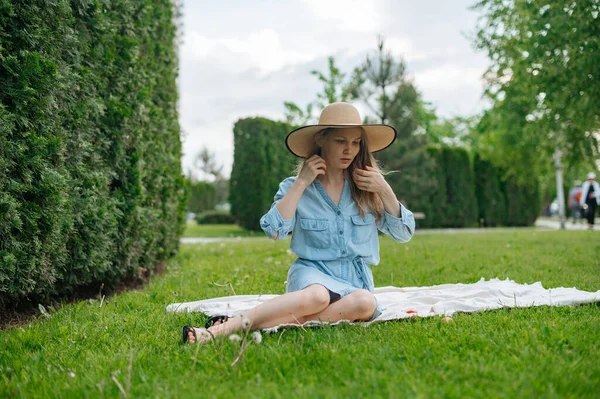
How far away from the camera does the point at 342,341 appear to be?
2885 millimetres

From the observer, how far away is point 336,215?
3.63 metres

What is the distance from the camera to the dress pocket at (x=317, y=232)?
11.7ft

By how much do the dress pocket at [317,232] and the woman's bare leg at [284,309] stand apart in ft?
1.46

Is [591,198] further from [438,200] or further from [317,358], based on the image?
[317,358]

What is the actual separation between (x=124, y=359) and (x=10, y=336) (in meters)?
1.00

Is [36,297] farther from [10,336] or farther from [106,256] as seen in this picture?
[10,336]

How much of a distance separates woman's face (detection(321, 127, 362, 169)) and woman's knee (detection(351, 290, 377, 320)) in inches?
34.6

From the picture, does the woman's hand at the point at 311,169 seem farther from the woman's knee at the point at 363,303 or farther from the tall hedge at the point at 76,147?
the tall hedge at the point at 76,147

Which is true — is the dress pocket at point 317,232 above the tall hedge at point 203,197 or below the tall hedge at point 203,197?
below

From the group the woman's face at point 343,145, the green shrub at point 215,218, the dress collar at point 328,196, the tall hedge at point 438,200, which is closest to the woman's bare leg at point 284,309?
the dress collar at point 328,196

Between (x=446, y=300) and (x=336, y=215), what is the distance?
124 centimetres

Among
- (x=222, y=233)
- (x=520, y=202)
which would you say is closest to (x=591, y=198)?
(x=520, y=202)

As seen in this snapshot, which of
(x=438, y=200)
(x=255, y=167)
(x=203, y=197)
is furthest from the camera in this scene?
(x=203, y=197)

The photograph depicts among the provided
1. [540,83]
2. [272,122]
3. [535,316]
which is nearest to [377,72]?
[272,122]
